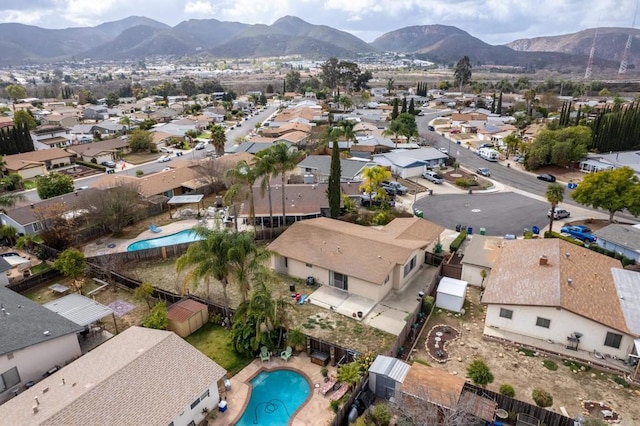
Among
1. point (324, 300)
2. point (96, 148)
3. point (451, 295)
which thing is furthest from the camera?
point (96, 148)

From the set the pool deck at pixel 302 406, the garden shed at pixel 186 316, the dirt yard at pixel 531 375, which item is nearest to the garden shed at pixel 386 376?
the pool deck at pixel 302 406

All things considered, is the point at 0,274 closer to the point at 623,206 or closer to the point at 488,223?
the point at 488,223

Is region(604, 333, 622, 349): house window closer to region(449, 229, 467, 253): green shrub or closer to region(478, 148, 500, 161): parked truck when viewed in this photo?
region(449, 229, 467, 253): green shrub

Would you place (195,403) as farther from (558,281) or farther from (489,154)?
(489,154)

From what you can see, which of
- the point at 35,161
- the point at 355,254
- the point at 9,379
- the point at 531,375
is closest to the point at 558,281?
the point at 531,375

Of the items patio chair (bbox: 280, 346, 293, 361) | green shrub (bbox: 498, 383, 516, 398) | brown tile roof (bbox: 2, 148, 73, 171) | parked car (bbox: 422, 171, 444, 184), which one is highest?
brown tile roof (bbox: 2, 148, 73, 171)

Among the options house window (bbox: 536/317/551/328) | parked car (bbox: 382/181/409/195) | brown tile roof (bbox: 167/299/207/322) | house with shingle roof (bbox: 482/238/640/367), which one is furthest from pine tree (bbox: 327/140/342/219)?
house window (bbox: 536/317/551/328)

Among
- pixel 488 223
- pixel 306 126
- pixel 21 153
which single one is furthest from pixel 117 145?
pixel 488 223

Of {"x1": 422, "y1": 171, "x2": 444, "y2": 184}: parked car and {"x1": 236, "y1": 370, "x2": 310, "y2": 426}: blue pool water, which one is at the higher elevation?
{"x1": 422, "y1": 171, "x2": 444, "y2": 184}: parked car
